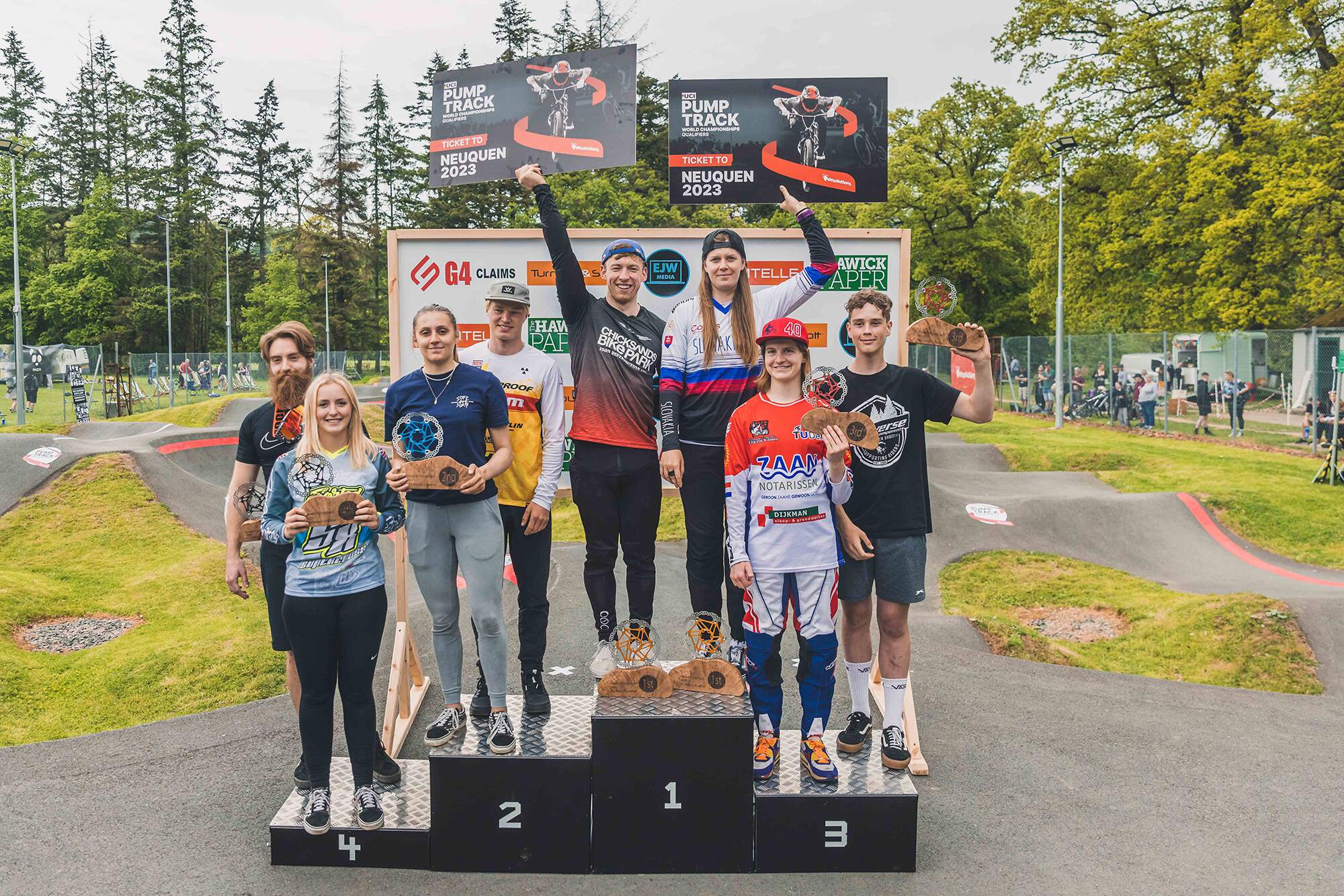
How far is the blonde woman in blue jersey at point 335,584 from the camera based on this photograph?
3.70 metres

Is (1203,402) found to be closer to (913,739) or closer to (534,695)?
(913,739)

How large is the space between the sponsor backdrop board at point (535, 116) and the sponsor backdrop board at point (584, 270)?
12.7 feet

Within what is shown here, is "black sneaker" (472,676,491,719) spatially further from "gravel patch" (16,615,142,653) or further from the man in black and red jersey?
"gravel patch" (16,615,142,653)

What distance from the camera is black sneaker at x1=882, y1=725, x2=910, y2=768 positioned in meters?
4.10

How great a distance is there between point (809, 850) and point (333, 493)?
8.55 ft

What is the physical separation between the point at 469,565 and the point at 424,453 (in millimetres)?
631

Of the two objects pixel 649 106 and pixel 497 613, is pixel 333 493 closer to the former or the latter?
pixel 497 613

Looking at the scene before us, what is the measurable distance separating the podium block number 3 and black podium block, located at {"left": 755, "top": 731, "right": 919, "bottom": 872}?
3.47 ft

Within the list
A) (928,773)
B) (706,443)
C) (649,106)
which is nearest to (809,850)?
(928,773)

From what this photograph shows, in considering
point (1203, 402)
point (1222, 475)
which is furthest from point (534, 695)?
point (1203, 402)

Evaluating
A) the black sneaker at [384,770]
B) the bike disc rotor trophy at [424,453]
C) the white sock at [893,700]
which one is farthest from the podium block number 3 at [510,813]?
the white sock at [893,700]

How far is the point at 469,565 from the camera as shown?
4238 millimetres

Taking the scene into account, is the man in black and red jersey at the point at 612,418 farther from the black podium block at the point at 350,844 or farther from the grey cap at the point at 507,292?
the black podium block at the point at 350,844

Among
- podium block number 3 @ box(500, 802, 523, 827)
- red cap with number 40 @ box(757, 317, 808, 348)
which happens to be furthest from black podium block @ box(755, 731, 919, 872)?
red cap with number 40 @ box(757, 317, 808, 348)
